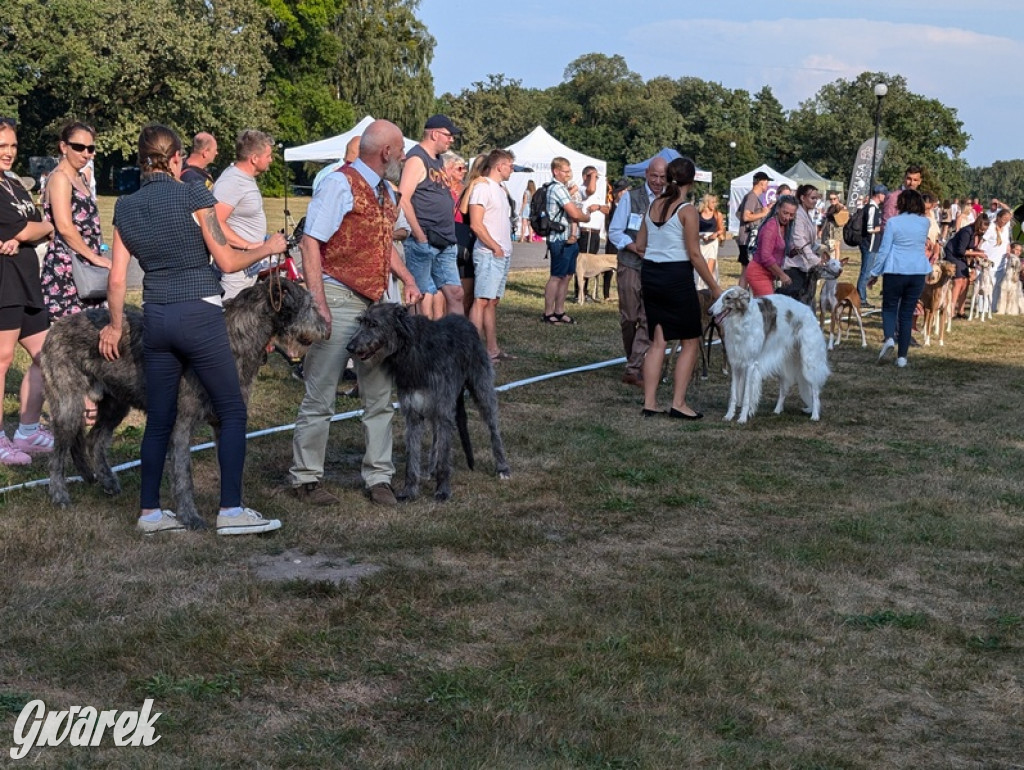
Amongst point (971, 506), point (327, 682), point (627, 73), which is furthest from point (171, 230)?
point (627, 73)

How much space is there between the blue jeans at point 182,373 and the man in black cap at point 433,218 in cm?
376

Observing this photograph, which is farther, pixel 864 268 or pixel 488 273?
pixel 864 268

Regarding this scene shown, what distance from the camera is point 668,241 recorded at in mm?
8852

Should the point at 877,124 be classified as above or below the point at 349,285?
above

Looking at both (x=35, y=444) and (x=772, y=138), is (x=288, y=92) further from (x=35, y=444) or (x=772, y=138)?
(x=35, y=444)

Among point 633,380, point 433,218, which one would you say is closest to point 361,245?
point 433,218

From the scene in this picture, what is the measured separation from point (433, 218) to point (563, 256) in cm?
572

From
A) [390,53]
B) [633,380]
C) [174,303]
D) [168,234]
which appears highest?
[390,53]

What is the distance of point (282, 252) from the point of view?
5398mm

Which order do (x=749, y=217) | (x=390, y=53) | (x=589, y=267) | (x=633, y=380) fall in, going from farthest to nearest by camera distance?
1. (x=390, y=53)
2. (x=589, y=267)
3. (x=749, y=217)
4. (x=633, y=380)

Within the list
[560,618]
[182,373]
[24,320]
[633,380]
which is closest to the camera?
[560,618]

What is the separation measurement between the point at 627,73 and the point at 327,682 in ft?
373

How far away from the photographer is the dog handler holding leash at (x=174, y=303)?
5266 mm

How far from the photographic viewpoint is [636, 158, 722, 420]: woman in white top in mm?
8734
